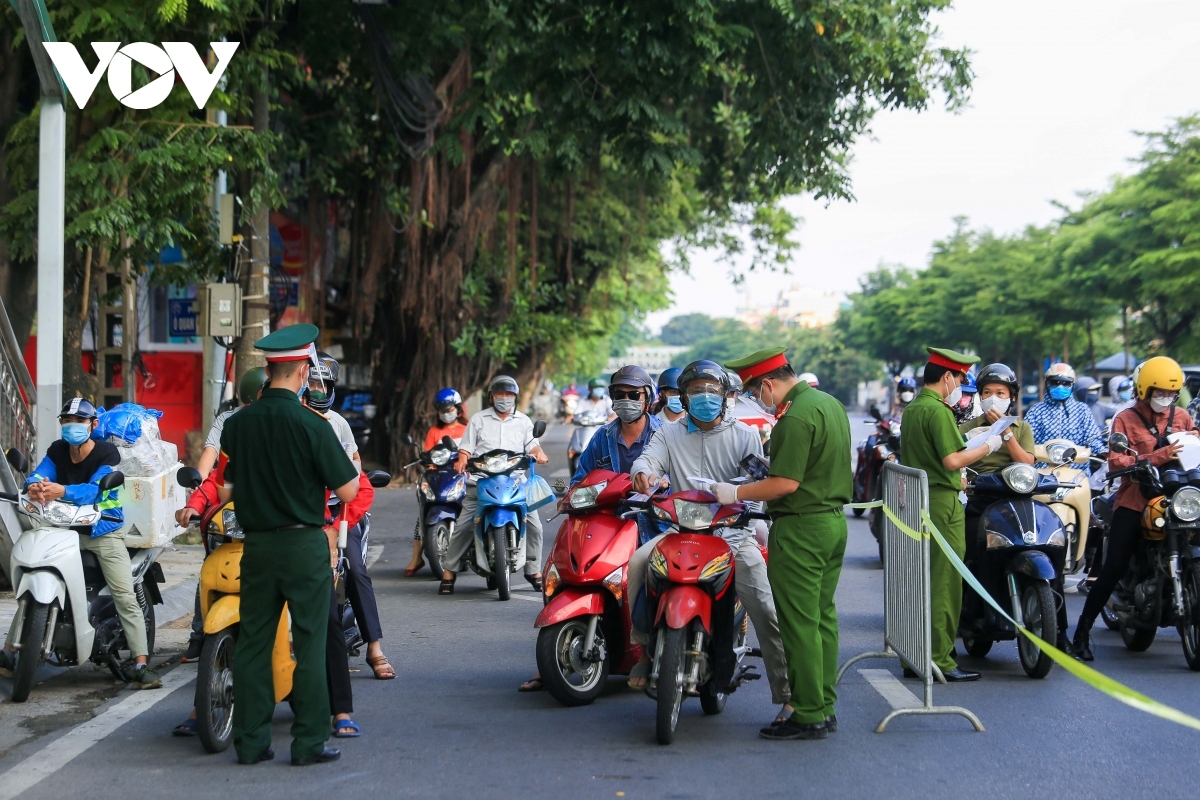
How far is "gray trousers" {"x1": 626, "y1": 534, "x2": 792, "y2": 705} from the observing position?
19.9ft

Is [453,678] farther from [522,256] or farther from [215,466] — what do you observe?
[522,256]

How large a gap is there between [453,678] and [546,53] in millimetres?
9494

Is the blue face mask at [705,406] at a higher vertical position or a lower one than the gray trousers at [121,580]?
higher

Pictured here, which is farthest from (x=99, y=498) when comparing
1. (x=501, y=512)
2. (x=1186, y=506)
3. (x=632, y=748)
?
(x=1186, y=506)

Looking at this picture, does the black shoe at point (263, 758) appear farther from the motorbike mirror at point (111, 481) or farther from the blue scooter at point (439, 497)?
the blue scooter at point (439, 497)

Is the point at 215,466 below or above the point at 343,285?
below

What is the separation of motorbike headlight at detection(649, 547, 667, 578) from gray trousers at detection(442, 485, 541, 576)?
15.4ft

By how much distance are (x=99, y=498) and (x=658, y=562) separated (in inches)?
117

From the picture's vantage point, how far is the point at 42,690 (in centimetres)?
704

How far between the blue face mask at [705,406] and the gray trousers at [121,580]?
3047 mm

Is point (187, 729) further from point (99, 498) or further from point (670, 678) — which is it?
point (670, 678)

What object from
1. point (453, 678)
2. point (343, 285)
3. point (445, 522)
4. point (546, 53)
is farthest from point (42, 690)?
point (343, 285)

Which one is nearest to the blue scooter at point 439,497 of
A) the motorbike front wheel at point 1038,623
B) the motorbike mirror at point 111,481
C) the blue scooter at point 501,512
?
the blue scooter at point 501,512

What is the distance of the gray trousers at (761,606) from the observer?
19.9 ft
